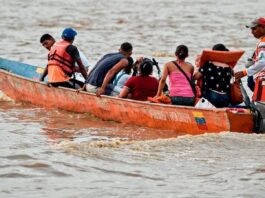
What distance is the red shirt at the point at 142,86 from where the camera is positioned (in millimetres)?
11266

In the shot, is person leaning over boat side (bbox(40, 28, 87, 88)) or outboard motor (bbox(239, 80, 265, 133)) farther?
person leaning over boat side (bbox(40, 28, 87, 88))

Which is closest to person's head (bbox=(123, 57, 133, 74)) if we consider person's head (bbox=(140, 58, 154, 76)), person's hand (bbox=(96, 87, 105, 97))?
person's hand (bbox=(96, 87, 105, 97))

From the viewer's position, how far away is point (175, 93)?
10984mm

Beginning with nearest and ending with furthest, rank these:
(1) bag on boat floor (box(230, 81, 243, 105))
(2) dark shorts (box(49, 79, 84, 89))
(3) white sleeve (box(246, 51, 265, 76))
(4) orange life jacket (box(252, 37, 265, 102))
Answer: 1. (3) white sleeve (box(246, 51, 265, 76))
2. (4) orange life jacket (box(252, 37, 265, 102))
3. (1) bag on boat floor (box(230, 81, 243, 105))
4. (2) dark shorts (box(49, 79, 84, 89))

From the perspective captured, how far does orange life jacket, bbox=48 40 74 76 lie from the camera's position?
12398mm

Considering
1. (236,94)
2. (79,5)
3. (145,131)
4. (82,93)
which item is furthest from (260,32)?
(79,5)

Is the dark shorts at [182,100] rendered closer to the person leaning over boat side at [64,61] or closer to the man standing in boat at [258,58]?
the man standing in boat at [258,58]

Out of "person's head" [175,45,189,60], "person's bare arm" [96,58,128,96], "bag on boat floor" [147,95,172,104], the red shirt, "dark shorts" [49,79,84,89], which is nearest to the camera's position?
"person's head" [175,45,189,60]

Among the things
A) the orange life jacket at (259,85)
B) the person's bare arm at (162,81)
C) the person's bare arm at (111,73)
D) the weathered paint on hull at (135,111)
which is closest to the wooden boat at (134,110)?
the weathered paint on hull at (135,111)

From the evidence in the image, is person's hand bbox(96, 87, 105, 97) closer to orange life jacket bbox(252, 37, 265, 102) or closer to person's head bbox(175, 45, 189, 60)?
person's head bbox(175, 45, 189, 60)

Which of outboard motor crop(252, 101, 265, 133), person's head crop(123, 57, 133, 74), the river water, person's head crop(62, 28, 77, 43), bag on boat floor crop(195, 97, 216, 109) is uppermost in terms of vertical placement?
person's head crop(62, 28, 77, 43)

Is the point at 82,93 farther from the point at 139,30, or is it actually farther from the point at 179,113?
the point at 139,30

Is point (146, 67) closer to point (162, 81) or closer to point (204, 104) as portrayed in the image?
point (162, 81)

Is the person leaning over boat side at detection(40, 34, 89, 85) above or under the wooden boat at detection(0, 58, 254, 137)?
above
